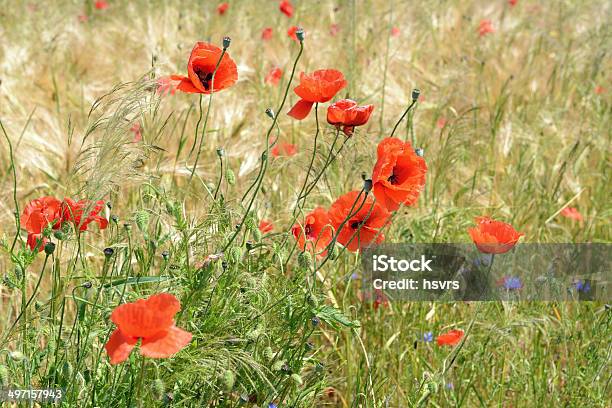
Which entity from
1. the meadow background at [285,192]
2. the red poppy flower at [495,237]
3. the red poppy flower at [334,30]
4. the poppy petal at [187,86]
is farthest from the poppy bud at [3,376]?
the red poppy flower at [334,30]

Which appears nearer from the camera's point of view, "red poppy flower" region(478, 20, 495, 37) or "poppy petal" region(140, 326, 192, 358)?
"poppy petal" region(140, 326, 192, 358)

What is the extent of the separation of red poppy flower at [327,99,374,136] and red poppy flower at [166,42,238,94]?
0.20 metres

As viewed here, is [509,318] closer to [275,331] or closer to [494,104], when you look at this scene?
[275,331]

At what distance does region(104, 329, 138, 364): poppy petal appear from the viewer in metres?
1.14

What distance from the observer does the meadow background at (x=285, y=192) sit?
56.2 inches

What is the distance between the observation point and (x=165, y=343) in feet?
3.77

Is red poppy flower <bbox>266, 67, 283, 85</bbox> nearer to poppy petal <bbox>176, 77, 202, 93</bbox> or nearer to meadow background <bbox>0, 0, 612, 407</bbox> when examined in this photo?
meadow background <bbox>0, 0, 612, 407</bbox>

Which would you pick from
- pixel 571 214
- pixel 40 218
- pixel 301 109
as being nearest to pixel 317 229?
pixel 301 109

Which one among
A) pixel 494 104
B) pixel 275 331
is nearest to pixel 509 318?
pixel 275 331

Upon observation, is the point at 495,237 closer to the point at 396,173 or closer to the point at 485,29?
the point at 396,173

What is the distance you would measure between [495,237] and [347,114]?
1.14 feet

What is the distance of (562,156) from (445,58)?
108 centimetres

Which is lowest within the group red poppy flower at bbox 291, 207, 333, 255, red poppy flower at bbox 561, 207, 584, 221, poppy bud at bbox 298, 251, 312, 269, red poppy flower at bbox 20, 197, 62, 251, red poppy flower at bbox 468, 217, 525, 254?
red poppy flower at bbox 561, 207, 584, 221

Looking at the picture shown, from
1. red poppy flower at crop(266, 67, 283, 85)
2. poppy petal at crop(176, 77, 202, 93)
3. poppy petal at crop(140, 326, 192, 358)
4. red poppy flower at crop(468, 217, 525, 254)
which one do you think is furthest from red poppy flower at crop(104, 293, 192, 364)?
red poppy flower at crop(266, 67, 283, 85)
